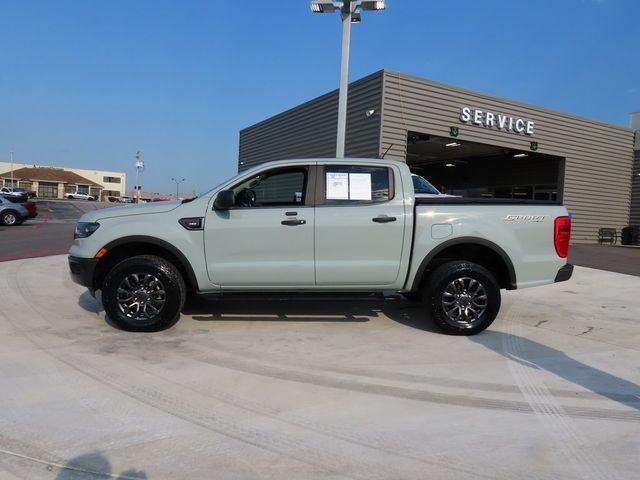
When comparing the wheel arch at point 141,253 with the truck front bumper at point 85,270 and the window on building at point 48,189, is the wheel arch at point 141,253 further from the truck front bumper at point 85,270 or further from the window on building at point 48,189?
the window on building at point 48,189

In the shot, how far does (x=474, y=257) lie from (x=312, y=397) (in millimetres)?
2974

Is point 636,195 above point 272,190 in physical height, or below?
above

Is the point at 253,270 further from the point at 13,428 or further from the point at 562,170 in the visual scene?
the point at 562,170

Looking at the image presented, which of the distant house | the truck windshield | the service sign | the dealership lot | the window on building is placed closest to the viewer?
the dealership lot

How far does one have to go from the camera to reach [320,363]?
4484 mm

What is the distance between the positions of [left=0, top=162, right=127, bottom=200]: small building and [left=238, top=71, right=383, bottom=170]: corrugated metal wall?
2996 inches

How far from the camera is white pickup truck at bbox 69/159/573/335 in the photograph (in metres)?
5.20

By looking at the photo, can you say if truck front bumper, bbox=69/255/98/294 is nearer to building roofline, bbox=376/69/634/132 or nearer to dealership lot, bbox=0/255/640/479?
dealership lot, bbox=0/255/640/479

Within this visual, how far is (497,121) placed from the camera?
16.4 meters

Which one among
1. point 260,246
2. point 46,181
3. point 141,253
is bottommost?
point 141,253

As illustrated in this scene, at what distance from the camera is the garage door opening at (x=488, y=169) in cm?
2044

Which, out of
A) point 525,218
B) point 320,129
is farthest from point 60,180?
point 525,218

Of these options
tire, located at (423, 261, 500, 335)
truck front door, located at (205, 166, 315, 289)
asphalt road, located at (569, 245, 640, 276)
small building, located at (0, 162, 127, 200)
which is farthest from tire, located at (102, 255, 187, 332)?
small building, located at (0, 162, 127, 200)

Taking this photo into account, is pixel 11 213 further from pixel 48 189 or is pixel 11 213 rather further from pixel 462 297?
pixel 48 189
